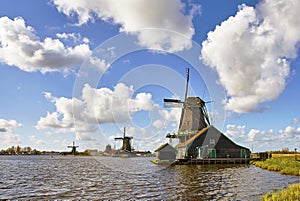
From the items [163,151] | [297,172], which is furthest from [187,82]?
[297,172]

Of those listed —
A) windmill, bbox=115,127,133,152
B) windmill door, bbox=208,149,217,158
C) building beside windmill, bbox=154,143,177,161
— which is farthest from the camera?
windmill, bbox=115,127,133,152

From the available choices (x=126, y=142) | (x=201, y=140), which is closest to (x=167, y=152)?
(x=201, y=140)

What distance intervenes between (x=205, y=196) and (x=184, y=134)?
36.3 metres

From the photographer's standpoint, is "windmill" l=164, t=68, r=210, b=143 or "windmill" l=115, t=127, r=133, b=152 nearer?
"windmill" l=164, t=68, r=210, b=143

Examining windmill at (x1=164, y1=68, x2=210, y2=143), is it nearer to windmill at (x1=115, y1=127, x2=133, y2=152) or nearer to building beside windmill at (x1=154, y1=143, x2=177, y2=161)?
building beside windmill at (x1=154, y1=143, x2=177, y2=161)

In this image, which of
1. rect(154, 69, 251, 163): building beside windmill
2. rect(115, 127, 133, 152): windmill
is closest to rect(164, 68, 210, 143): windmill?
rect(154, 69, 251, 163): building beside windmill

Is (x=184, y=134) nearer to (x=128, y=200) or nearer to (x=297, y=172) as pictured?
(x=297, y=172)

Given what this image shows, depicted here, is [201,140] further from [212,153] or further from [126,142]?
[126,142]

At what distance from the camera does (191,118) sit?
50250 millimetres

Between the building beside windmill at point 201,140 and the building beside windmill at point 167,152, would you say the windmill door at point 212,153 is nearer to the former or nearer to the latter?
the building beside windmill at point 201,140

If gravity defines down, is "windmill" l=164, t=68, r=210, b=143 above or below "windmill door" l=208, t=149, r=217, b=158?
above

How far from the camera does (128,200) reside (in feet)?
47.0

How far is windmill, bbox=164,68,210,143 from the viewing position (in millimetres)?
49625

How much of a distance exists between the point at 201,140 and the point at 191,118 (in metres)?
5.92
